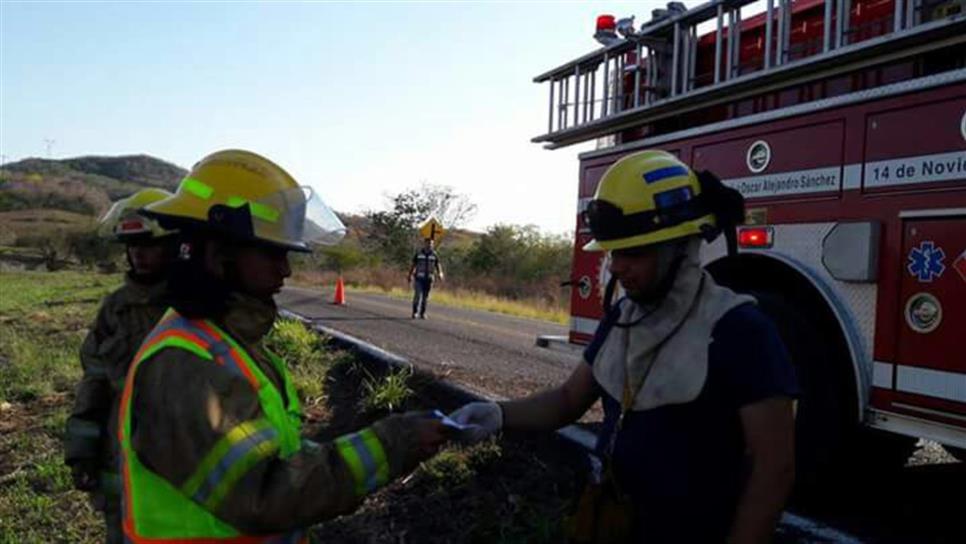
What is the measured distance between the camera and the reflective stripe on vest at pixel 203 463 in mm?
1701

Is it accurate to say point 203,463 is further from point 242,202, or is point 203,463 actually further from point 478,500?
point 478,500

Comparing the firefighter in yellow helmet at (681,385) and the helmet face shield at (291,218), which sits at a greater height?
the helmet face shield at (291,218)

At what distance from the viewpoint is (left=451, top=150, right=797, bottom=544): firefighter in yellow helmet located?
2.02m

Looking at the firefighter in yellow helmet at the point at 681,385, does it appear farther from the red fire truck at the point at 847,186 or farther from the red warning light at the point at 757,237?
the red warning light at the point at 757,237

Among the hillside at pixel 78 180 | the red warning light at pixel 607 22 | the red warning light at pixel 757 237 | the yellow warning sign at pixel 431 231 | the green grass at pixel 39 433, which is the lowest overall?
the green grass at pixel 39 433

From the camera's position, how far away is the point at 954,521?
438 centimetres

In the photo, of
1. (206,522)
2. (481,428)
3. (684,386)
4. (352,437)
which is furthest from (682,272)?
(206,522)

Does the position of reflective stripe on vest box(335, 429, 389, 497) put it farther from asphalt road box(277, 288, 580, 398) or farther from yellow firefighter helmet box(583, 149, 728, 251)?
asphalt road box(277, 288, 580, 398)


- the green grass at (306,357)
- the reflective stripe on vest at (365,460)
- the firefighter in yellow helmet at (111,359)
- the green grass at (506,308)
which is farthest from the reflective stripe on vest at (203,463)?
A: the green grass at (506,308)

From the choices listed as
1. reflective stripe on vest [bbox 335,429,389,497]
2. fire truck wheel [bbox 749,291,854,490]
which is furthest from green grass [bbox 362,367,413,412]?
reflective stripe on vest [bbox 335,429,389,497]

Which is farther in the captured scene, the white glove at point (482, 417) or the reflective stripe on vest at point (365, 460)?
the white glove at point (482, 417)

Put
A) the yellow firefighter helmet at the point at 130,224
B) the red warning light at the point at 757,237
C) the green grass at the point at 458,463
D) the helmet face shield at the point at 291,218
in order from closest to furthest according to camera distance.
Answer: the helmet face shield at the point at 291,218 < the yellow firefighter helmet at the point at 130,224 < the green grass at the point at 458,463 < the red warning light at the point at 757,237

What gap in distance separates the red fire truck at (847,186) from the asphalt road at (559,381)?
0.31 metres

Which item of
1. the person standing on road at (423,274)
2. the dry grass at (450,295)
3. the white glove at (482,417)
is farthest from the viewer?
the dry grass at (450,295)
